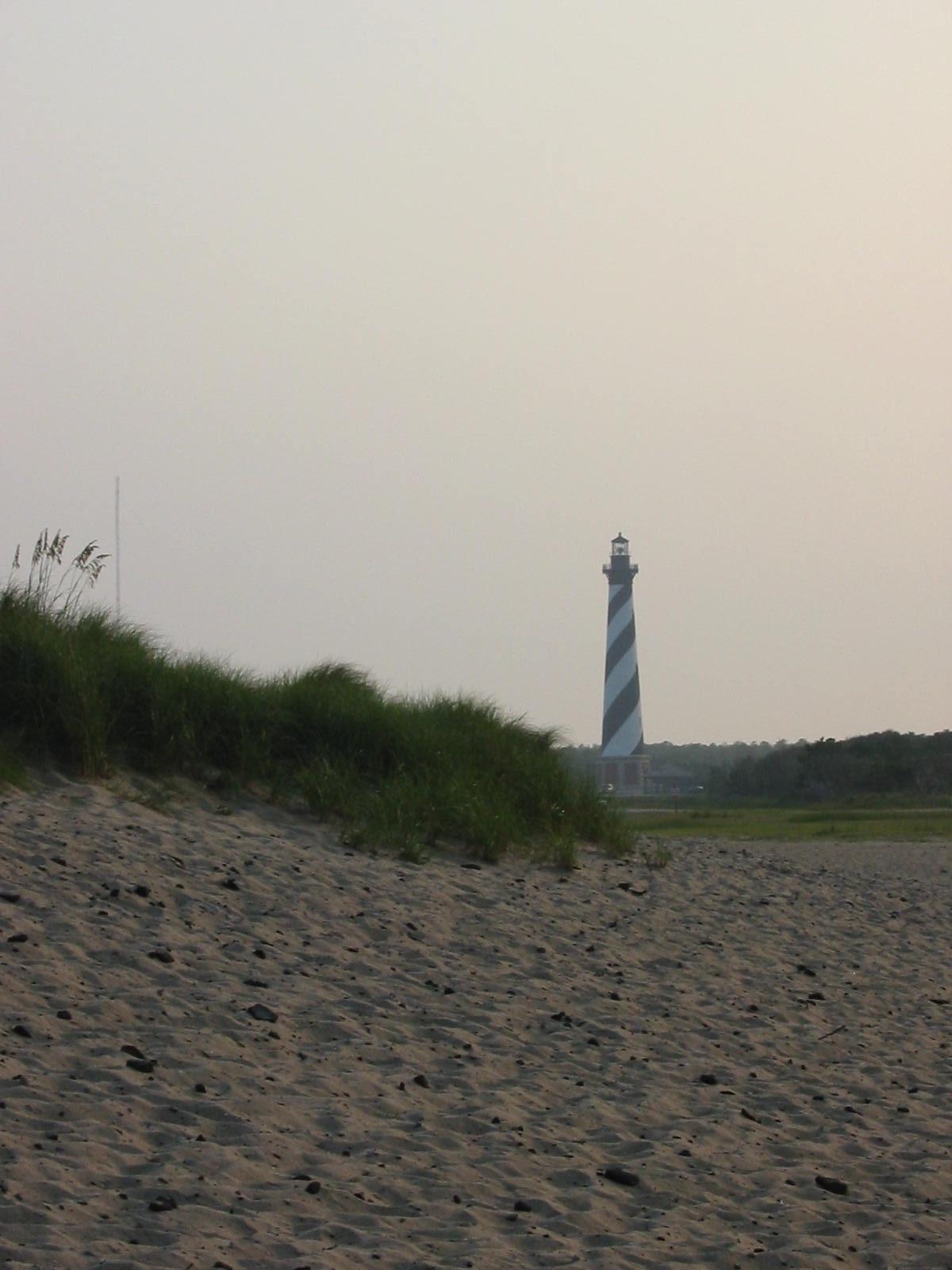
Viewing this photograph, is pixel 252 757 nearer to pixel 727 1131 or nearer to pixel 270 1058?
pixel 270 1058

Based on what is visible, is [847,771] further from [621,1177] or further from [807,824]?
[621,1177]

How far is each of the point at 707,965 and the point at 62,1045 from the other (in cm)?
499

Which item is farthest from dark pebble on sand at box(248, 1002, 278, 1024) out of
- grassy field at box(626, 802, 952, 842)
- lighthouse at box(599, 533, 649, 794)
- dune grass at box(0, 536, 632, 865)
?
lighthouse at box(599, 533, 649, 794)

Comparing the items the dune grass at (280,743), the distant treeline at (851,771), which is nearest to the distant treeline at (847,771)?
the distant treeline at (851,771)

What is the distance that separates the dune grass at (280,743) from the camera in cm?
1161

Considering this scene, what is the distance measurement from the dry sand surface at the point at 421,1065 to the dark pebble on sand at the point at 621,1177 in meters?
0.02

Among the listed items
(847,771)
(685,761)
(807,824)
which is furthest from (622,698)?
(685,761)

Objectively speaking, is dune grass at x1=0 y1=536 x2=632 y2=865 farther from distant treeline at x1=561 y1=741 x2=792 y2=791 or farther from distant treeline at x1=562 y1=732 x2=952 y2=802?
distant treeline at x1=562 y1=732 x2=952 y2=802

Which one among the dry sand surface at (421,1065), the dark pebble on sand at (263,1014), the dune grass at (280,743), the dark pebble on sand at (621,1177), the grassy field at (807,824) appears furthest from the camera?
the grassy field at (807,824)

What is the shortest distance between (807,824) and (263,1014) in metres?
30.9

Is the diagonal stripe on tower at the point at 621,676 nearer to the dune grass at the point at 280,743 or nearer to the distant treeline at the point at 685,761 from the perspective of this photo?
the distant treeline at the point at 685,761

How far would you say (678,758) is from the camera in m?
159

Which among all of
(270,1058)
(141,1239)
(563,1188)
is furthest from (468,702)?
(141,1239)

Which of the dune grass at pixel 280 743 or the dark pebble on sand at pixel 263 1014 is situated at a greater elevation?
the dune grass at pixel 280 743
